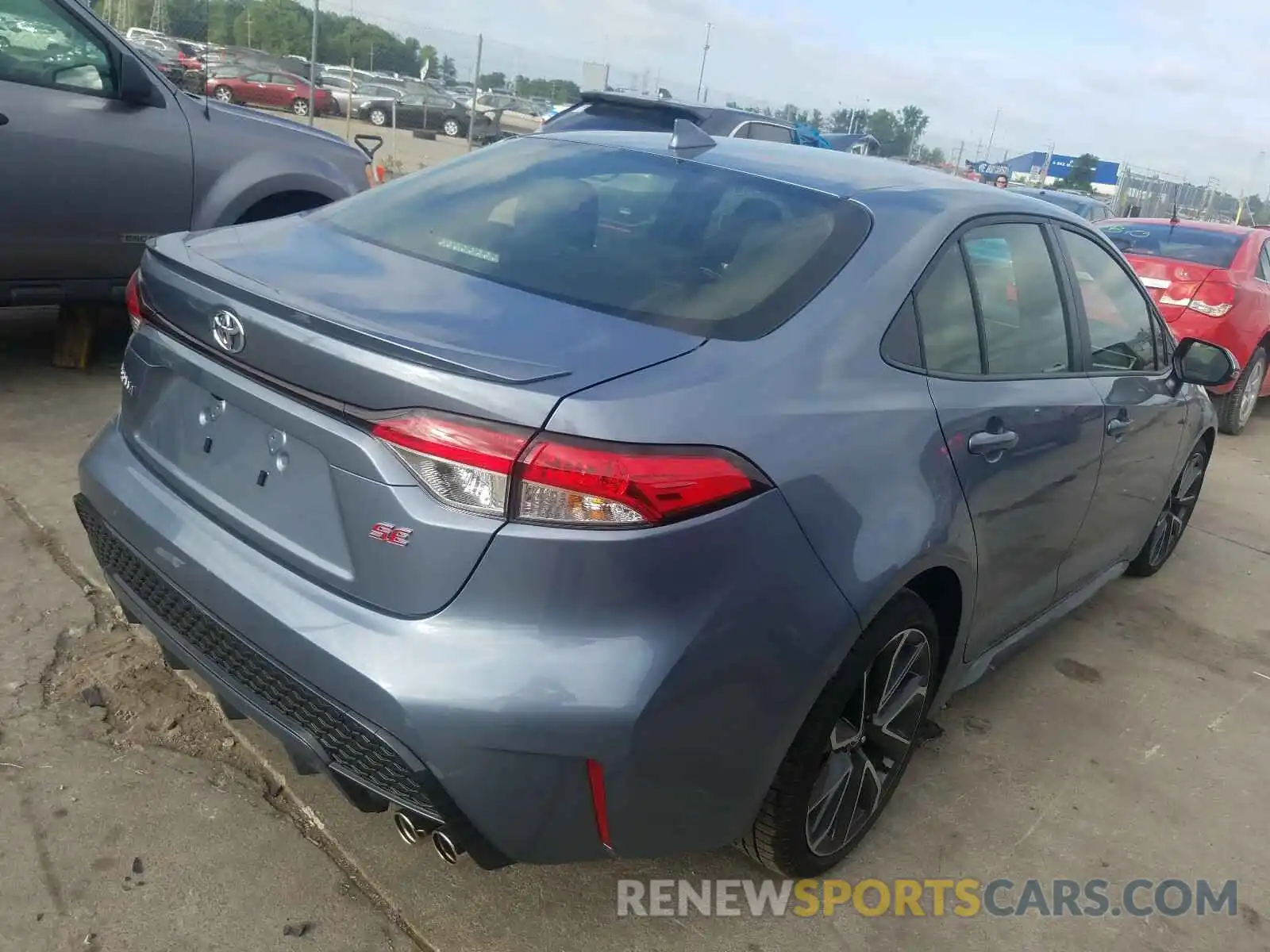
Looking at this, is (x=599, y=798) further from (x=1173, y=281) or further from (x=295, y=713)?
(x=1173, y=281)

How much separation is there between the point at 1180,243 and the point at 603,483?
8125 mm

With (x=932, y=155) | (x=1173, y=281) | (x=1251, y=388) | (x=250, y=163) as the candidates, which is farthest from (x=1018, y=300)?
(x=932, y=155)

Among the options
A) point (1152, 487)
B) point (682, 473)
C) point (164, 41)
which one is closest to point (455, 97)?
point (164, 41)

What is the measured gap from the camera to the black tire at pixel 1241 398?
795 centimetres

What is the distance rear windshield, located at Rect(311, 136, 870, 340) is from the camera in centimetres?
222

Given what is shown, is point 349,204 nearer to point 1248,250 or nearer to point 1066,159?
point 1248,250

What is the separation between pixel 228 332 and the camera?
2.08m

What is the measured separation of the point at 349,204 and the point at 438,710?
5.27ft

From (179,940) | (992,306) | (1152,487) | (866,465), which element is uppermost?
(992,306)

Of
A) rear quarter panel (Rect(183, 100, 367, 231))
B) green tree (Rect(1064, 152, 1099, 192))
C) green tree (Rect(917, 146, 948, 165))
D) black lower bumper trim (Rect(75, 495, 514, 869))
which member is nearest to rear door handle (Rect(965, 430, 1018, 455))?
black lower bumper trim (Rect(75, 495, 514, 869))

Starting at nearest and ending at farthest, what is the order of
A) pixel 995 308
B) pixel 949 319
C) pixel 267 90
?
pixel 949 319 → pixel 995 308 → pixel 267 90

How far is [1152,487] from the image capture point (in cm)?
396

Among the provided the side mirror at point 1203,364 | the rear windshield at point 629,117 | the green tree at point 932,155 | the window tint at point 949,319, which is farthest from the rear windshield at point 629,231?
the green tree at point 932,155

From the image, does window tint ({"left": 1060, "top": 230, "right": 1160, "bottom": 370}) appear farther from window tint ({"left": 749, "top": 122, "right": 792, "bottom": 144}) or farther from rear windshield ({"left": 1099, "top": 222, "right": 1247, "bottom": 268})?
window tint ({"left": 749, "top": 122, "right": 792, "bottom": 144})
